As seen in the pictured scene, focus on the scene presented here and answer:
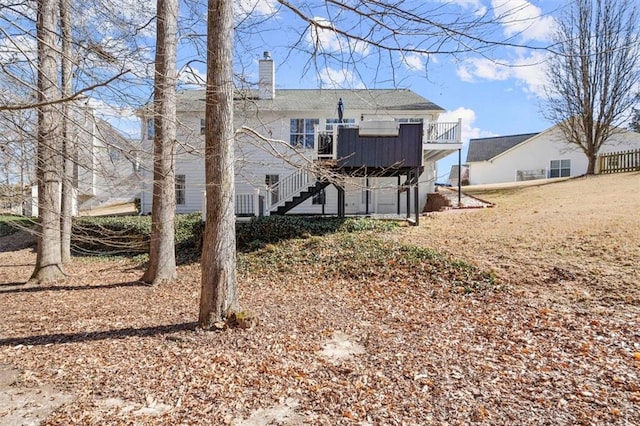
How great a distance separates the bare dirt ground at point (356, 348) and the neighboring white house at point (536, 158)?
21.9 metres

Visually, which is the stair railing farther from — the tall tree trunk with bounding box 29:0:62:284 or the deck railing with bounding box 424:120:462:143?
the tall tree trunk with bounding box 29:0:62:284

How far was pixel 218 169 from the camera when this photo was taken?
16.9 feet

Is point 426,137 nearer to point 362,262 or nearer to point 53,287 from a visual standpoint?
point 362,262

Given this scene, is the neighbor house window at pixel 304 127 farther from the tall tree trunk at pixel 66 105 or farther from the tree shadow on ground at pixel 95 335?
the tree shadow on ground at pixel 95 335

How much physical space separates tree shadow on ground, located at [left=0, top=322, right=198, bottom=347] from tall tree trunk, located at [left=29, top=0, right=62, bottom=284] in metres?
1.44

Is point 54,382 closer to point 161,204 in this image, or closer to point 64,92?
point 64,92

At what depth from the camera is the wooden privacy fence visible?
19953 mm

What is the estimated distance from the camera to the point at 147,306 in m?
6.73

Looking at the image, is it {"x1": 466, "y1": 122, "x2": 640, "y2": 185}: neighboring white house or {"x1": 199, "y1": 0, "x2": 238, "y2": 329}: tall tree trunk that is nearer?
{"x1": 199, "y1": 0, "x2": 238, "y2": 329}: tall tree trunk

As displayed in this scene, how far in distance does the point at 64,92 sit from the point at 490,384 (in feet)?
16.3

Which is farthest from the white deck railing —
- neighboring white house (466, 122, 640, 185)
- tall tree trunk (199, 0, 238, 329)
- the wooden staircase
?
neighboring white house (466, 122, 640, 185)

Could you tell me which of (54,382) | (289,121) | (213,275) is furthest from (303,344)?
(289,121)

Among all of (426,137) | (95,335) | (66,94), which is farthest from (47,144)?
(426,137)

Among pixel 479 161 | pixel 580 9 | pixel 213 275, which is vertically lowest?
pixel 213 275
